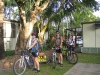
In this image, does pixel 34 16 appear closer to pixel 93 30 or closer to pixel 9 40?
pixel 93 30

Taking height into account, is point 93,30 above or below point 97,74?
above

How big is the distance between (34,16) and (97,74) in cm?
519

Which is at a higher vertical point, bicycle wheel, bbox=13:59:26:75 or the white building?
the white building

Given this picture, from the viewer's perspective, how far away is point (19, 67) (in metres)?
8.04

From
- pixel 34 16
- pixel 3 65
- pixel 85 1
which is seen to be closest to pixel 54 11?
pixel 85 1

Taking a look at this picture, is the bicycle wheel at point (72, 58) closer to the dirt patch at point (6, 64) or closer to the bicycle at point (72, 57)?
the bicycle at point (72, 57)

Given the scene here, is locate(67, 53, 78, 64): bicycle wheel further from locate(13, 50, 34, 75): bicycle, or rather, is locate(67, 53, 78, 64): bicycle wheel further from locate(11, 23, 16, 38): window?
locate(11, 23, 16, 38): window

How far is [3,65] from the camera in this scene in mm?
9352

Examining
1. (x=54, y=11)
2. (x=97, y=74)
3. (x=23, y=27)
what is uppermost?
(x=54, y=11)

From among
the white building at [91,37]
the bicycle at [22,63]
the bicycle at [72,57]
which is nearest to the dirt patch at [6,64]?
the bicycle at [22,63]

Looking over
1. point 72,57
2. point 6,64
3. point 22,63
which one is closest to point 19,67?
point 22,63

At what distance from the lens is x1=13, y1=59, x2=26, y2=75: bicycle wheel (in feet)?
26.1

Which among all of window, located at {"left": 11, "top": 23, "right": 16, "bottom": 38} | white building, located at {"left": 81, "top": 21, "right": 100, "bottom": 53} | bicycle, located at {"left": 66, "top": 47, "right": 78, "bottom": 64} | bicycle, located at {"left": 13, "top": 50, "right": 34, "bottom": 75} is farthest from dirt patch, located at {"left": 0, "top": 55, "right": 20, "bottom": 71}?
window, located at {"left": 11, "top": 23, "right": 16, "bottom": 38}

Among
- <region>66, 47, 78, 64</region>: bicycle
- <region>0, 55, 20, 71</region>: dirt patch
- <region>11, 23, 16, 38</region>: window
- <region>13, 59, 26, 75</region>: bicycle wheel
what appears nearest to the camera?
<region>13, 59, 26, 75</region>: bicycle wheel
